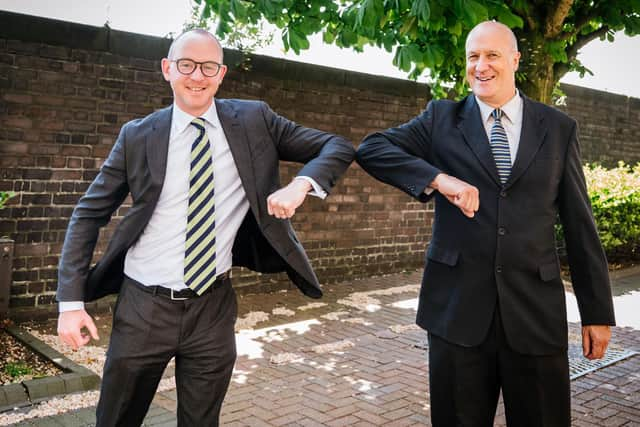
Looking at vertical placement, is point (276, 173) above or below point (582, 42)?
below

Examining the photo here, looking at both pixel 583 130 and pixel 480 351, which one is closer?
pixel 480 351

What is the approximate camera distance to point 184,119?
110 inches

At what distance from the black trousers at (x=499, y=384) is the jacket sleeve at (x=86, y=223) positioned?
1.59m

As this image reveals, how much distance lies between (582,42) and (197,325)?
5102 mm

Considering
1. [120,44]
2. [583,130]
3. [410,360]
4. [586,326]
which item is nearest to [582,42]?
[410,360]

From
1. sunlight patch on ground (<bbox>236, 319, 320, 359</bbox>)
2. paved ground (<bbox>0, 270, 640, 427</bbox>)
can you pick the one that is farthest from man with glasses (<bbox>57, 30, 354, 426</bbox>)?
sunlight patch on ground (<bbox>236, 319, 320, 359</bbox>)

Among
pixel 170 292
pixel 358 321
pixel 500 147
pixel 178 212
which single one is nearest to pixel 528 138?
pixel 500 147

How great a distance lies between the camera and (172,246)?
274cm

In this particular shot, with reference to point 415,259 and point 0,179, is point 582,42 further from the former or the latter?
point 0,179

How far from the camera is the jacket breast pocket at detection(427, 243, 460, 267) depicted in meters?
2.72

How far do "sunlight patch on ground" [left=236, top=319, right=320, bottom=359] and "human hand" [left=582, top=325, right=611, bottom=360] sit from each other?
341 cm

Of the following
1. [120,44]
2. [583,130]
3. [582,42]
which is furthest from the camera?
[583,130]

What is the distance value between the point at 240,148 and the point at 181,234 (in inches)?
18.1

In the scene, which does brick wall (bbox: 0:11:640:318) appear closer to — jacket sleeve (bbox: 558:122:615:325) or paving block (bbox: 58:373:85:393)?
paving block (bbox: 58:373:85:393)
